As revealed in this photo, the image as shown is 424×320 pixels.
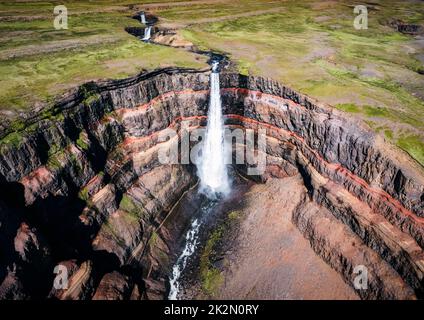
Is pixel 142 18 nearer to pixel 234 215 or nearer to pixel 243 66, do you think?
pixel 243 66

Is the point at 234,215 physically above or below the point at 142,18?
below

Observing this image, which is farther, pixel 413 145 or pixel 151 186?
pixel 151 186

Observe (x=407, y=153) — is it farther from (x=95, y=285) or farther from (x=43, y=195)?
(x=43, y=195)

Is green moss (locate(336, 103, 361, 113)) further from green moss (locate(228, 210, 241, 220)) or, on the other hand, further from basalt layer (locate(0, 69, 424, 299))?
green moss (locate(228, 210, 241, 220))

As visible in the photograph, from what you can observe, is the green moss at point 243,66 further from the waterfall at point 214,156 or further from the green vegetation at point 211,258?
the green vegetation at point 211,258

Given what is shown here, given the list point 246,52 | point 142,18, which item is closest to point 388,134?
point 246,52

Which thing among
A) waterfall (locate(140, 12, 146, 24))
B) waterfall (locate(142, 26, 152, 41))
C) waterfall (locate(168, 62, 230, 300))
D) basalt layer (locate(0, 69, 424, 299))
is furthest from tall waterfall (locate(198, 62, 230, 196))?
waterfall (locate(140, 12, 146, 24))
